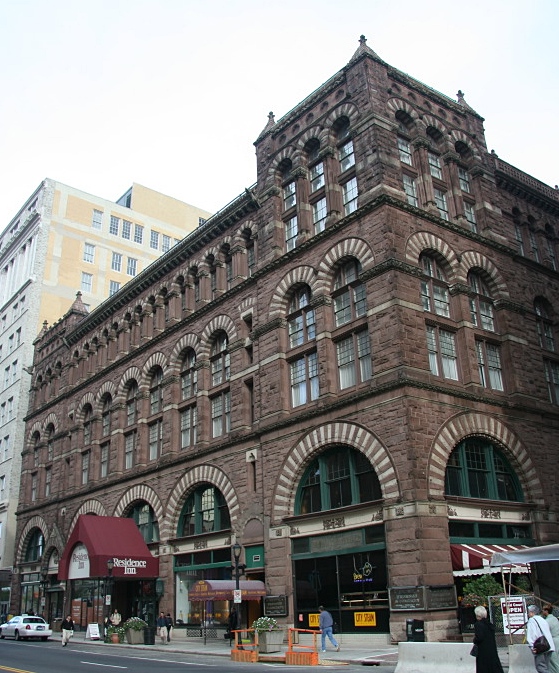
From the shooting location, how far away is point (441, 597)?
2416 cm

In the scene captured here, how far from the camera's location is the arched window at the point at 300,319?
107 ft

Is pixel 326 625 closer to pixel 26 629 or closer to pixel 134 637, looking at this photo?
pixel 134 637

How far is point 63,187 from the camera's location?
A: 71375mm

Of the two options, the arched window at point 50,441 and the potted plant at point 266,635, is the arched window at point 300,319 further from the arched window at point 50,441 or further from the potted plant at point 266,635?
the arched window at point 50,441

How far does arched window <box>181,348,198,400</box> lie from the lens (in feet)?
132

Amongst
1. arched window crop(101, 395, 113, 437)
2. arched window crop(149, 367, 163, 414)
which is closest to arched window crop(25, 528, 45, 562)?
arched window crop(101, 395, 113, 437)

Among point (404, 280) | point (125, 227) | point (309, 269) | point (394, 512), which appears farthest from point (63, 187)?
point (394, 512)

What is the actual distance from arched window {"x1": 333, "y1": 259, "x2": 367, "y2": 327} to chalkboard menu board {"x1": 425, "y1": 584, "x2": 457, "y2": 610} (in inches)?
449

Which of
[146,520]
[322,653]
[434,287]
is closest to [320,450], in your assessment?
[322,653]

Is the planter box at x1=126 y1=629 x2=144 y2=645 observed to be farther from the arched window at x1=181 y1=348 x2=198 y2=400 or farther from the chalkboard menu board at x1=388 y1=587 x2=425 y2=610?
the chalkboard menu board at x1=388 y1=587 x2=425 y2=610

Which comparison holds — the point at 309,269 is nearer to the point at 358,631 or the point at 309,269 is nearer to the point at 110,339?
the point at 358,631

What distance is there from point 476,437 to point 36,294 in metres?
49.7

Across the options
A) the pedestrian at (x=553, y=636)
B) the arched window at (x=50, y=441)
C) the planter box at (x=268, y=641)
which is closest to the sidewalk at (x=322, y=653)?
the planter box at (x=268, y=641)

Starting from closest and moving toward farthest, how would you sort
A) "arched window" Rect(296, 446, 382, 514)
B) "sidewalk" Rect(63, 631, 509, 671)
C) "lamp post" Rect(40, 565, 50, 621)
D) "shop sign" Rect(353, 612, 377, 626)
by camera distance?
"sidewalk" Rect(63, 631, 509, 671), "shop sign" Rect(353, 612, 377, 626), "arched window" Rect(296, 446, 382, 514), "lamp post" Rect(40, 565, 50, 621)
